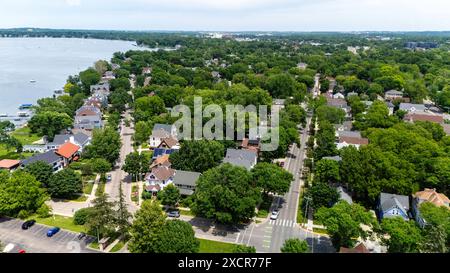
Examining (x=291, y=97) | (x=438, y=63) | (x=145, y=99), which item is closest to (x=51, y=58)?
(x=145, y=99)

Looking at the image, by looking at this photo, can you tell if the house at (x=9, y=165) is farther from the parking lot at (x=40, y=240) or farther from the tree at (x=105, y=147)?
the parking lot at (x=40, y=240)

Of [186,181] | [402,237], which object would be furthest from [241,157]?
[402,237]

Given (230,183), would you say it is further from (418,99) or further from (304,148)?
(418,99)

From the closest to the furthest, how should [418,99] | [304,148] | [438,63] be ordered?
[304,148]
[418,99]
[438,63]

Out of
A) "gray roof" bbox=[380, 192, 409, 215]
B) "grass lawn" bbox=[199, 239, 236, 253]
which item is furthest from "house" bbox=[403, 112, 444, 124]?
"grass lawn" bbox=[199, 239, 236, 253]

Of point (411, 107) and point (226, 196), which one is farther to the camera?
point (411, 107)

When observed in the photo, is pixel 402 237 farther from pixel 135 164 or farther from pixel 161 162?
pixel 135 164
